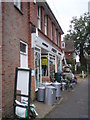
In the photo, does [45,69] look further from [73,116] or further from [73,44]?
[73,44]

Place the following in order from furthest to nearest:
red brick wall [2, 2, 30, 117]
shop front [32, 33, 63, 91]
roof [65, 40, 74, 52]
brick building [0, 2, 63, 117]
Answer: roof [65, 40, 74, 52] → shop front [32, 33, 63, 91] → red brick wall [2, 2, 30, 117] → brick building [0, 2, 63, 117]

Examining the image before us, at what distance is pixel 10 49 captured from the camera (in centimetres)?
747

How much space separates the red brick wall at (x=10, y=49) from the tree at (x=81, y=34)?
46047 millimetres

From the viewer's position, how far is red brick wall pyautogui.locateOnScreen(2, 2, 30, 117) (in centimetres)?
693

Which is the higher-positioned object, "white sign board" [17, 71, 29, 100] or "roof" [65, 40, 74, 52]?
"roof" [65, 40, 74, 52]

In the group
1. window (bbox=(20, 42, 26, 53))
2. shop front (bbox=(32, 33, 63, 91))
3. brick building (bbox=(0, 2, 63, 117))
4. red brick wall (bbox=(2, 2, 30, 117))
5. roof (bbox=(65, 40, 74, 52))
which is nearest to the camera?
brick building (bbox=(0, 2, 63, 117))

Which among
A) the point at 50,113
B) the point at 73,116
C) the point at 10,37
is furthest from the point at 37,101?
the point at 10,37

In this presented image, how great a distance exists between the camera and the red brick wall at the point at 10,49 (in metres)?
6.93

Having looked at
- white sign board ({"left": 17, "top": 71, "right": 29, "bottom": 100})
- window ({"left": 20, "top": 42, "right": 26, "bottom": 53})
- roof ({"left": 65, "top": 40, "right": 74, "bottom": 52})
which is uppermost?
roof ({"left": 65, "top": 40, "right": 74, "bottom": 52})

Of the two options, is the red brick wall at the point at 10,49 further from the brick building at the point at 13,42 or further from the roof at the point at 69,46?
the roof at the point at 69,46

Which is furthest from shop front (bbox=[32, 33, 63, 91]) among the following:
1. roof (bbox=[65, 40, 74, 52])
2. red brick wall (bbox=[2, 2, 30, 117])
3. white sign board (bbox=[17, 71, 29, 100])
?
roof (bbox=[65, 40, 74, 52])

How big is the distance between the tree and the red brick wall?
4605 cm

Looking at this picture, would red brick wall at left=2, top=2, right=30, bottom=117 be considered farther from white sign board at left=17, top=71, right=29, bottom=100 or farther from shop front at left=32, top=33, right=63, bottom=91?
shop front at left=32, top=33, right=63, bottom=91

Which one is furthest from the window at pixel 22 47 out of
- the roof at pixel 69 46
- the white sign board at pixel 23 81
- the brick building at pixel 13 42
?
the roof at pixel 69 46
